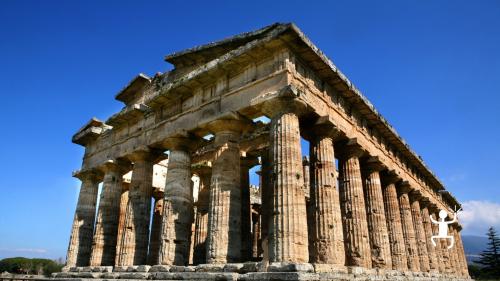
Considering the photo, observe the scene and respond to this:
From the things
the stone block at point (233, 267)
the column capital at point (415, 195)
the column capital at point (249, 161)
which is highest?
the column capital at point (249, 161)

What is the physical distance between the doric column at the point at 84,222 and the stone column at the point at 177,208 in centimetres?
768

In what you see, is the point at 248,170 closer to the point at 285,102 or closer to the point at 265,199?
the point at 265,199

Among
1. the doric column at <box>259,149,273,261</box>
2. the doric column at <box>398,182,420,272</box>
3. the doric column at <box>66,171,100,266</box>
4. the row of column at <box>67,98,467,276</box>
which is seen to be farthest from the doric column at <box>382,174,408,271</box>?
the doric column at <box>66,171,100,266</box>

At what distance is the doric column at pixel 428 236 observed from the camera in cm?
2211

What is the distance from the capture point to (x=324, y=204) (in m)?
13.1

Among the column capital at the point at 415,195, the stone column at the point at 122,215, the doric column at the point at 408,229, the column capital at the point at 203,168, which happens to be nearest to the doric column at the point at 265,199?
the column capital at the point at 203,168

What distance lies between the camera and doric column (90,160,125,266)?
17875mm

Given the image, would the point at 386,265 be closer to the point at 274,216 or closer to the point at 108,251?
the point at 274,216

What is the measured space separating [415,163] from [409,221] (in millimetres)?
4360

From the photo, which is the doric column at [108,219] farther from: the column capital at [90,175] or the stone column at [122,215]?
the stone column at [122,215]

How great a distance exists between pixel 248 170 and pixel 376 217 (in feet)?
20.1

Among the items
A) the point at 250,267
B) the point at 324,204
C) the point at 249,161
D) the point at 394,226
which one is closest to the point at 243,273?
the point at 250,267

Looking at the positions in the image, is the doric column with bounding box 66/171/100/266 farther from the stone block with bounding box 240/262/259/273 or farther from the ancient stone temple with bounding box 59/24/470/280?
the stone block with bounding box 240/262/259/273

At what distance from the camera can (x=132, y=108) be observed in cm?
1808
